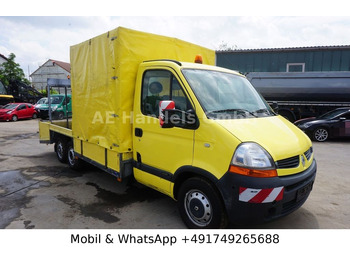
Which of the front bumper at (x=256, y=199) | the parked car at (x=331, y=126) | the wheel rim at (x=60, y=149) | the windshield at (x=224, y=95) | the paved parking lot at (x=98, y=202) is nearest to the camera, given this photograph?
the front bumper at (x=256, y=199)

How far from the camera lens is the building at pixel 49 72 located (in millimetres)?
45312

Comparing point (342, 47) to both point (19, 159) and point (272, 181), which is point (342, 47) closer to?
point (272, 181)

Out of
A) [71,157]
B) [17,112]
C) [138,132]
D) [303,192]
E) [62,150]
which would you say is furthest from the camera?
[17,112]

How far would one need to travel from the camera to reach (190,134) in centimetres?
323

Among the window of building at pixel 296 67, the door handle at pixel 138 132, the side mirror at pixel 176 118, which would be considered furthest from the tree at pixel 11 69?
the side mirror at pixel 176 118

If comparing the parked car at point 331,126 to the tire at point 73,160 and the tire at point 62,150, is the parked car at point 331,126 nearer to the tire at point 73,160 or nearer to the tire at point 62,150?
the tire at point 73,160

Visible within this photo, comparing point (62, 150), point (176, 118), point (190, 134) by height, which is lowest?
point (62, 150)

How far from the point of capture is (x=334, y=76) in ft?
41.3

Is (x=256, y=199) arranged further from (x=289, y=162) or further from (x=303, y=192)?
(x=303, y=192)

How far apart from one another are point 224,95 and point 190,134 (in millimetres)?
824

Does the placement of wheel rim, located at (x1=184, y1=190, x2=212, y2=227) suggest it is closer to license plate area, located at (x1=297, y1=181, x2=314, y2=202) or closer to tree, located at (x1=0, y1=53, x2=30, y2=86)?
license plate area, located at (x1=297, y1=181, x2=314, y2=202)

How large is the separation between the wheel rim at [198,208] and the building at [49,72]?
46019 millimetres

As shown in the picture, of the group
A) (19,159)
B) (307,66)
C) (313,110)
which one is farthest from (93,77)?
(307,66)

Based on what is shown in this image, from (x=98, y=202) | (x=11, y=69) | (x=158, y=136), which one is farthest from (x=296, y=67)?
(x=11, y=69)
